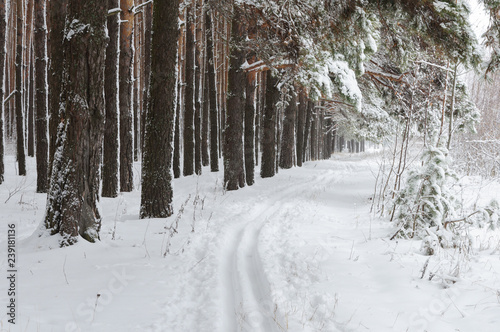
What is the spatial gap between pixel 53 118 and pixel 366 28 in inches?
230

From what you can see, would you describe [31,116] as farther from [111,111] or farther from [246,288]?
[246,288]

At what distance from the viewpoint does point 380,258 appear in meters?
5.09

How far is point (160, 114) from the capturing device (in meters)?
6.85

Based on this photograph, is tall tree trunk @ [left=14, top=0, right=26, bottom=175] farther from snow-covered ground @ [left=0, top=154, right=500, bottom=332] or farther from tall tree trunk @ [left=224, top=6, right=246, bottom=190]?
tall tree trunk @ [left=224, top=6, right=246, bottom=190]

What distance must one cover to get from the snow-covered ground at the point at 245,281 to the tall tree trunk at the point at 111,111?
295cm

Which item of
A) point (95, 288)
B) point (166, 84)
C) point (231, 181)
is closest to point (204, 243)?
point (95, 288)

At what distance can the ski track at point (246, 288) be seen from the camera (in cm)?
323

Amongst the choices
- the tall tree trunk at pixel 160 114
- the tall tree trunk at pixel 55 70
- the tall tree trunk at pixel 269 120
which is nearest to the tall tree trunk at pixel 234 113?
the tall tree trunk at pixel 269 120

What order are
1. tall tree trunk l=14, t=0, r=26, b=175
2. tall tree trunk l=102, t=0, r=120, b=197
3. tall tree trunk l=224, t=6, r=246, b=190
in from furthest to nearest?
tall tree trunk l=14, t=0, r=26, b=175 < tall tree trunk l=224, t=6, r=246, b=190 < tall tree trunk l=102, t=0, r=120, b=197

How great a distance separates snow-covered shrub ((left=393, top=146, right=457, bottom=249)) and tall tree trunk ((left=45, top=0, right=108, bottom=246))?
519 centimetres

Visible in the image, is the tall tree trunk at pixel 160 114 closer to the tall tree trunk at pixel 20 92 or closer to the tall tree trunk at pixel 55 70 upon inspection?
the tall tree trunk at pixel 55 70

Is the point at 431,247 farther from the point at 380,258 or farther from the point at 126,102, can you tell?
the point at 126,102

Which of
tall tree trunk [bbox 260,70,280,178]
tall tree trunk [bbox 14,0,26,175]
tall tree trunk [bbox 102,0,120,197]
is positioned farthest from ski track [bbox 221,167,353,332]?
tall tree trunk [bbox 14,0,26,175]

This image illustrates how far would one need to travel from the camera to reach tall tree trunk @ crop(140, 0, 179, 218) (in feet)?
22.0
